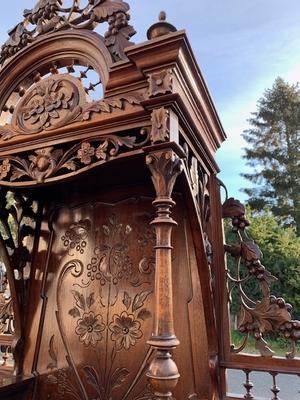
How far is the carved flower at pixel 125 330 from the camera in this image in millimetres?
1591

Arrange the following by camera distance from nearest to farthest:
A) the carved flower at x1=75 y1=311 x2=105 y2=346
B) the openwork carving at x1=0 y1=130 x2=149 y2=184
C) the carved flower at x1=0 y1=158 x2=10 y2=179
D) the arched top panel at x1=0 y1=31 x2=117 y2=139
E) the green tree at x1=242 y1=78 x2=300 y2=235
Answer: the openwork carving at x1=0 y1=130 x2=149 y2=184 < the arched top panel at x1=0 y1=31 x2=117 y2=139 < the carved flower at x1=0 y1=158 x2=10 y2=179 < the carved flower at x1=75 y1=311 x2=105 y2=346 < the green tree at x1=242 y1=78 x2=300 y2=235

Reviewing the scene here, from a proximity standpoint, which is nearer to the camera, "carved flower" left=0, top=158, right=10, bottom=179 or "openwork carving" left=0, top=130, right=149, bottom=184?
"openwork carving" left=0, top=130, right=149, bottom=184

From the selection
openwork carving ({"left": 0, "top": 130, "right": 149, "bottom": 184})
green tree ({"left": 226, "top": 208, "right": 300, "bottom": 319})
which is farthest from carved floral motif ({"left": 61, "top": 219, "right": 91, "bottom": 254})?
green tree ({"left": 226, "top": 208, "right": 300, "bottom": 319})

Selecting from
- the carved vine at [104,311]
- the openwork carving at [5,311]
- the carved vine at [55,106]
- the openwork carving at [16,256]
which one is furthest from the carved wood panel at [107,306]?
the carved vine at [55,106]

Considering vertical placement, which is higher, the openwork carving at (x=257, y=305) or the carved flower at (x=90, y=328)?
the openwork carving at (x=257, y=305)

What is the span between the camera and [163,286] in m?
0.88

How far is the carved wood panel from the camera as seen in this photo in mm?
1525

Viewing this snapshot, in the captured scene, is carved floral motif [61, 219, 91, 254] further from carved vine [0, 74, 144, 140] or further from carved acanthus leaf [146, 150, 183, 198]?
carved acanthus leaf [146, 150, 183, 198]

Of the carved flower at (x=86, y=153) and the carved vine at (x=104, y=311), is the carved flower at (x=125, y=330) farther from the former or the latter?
the carved flower at (x=86, y=153)

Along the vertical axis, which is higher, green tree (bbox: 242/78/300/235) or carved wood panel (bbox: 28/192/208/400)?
green tree (bbox: 242/78/300/235)

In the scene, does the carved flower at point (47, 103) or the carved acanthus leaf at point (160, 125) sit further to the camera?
the carved flower at point (47, 103)

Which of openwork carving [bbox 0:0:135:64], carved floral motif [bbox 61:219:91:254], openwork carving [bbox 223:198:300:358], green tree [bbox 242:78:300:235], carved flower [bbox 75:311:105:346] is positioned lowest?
carved flower [bbox 75:311:105:346]

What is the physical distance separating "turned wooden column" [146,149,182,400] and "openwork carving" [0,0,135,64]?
19.9 inches

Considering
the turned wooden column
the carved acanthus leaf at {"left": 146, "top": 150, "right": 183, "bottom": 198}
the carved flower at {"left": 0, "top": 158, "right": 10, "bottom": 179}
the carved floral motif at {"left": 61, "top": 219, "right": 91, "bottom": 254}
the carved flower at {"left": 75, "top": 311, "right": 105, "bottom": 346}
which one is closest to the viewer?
the turned wooden column
